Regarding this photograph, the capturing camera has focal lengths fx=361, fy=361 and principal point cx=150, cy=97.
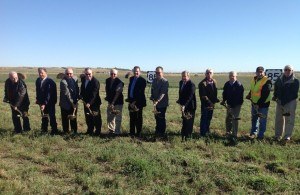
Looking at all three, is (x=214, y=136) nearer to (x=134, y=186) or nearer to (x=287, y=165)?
(x=287, y=165)

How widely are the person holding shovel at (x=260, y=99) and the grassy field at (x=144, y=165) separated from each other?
1.50 feet

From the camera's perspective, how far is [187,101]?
35.9ft

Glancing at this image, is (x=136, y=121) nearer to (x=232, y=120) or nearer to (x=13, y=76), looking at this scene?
(x=232, y=120)

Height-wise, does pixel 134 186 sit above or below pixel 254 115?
below

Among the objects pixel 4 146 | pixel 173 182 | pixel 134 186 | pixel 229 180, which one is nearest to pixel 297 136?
pixel 229 180

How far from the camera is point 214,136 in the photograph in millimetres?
11359

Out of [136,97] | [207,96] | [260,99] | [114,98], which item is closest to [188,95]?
[207,96]

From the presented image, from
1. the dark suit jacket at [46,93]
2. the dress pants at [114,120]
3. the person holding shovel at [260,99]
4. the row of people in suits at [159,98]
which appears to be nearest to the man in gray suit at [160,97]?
the row of people in suits at [159,98]

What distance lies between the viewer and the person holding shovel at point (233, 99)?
11062 millimetres

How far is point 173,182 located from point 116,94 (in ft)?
15.5

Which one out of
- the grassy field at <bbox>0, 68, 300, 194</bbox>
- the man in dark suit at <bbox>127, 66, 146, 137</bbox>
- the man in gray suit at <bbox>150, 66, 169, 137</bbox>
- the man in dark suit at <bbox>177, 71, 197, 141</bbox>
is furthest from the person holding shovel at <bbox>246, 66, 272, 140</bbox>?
the man in dark suit at <bbox>127, 66, 146, 137</bbox>

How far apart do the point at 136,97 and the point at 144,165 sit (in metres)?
3.77

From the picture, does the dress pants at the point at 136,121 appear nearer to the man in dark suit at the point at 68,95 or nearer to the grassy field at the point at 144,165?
the grassy field at the point at 144,165

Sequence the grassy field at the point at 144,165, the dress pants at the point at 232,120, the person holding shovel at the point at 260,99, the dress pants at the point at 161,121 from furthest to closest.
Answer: the dress pants at the point at 161,121 < the dress pants at the point at 232,120 < the person holding shovel at the point at 260,99 < the grassy field at the point at 144,165
